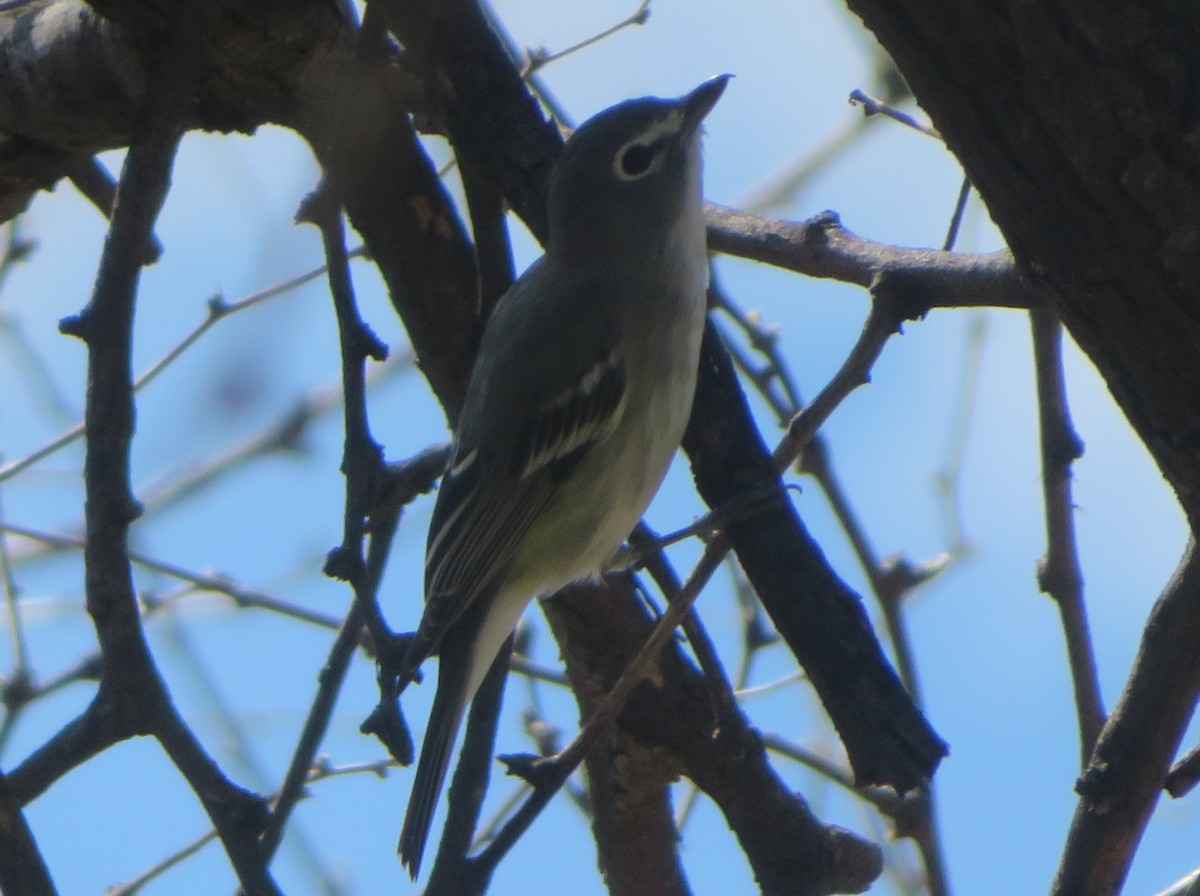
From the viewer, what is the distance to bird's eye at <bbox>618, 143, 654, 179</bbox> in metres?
3.87

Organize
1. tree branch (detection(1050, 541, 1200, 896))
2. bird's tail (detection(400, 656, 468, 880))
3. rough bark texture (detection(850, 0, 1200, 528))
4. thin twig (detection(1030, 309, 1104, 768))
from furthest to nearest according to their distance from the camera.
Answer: thin twig (detection(1030, 309, 1104, 768)), bird's tail (detection(400, 656, 468, 880)), tree branch (detection(1050, 541, 1200, 896)), rough bark texture (detection(850, 0, 1200, 528))

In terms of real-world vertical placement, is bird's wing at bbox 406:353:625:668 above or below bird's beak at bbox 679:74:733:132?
below

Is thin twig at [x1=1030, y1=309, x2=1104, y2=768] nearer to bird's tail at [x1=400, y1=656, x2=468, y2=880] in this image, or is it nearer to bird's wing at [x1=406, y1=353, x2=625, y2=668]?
bird's wing at [x1=406, y1=353, x2=625, y2=668]

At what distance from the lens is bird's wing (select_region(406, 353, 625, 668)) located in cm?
352

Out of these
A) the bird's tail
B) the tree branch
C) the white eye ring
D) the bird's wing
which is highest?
the white eye ring

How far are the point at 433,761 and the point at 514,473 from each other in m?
0.91

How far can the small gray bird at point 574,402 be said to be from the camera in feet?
11.4

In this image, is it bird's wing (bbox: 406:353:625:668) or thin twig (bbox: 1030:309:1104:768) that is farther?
bird's wing (bbox: 406:353:625:668)

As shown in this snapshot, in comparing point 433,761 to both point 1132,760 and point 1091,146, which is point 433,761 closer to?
point 1132,760

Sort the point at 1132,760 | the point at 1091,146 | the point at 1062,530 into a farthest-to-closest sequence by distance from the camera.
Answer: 1. the point at 1062,530
2. the point at 1132,760
3. the point at 1091,146

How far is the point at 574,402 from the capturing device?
11.9 feet

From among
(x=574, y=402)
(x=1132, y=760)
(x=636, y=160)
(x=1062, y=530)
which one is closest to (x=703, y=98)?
(x=636, y=160)

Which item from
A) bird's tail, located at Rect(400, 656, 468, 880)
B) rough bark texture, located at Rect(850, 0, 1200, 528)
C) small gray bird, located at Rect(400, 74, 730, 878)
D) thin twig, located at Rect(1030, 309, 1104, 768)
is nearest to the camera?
rough bark texture, located at Rect(850, 0, 1200, 528)

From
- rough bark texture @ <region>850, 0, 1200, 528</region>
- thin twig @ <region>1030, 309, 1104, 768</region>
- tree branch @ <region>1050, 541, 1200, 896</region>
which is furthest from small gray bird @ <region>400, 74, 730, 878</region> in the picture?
rough bark texture @ <region>850, 0, 1200, 528</region>
